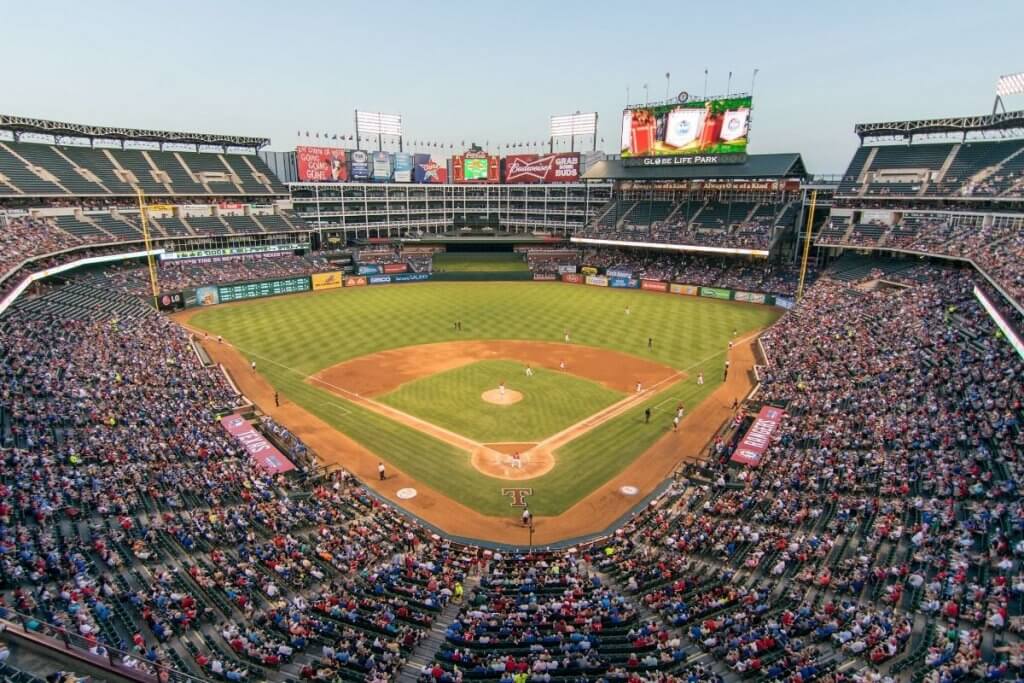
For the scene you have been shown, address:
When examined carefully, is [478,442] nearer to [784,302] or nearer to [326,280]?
[784,302]

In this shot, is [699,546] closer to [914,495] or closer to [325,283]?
[914,495]

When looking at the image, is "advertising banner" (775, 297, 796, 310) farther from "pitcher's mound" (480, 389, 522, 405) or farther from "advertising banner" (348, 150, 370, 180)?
"advertising banner" (348, 150, 370, 180)

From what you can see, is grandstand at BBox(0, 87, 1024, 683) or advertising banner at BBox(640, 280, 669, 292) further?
advertising banner at BBox(640, 280, 669, 292)

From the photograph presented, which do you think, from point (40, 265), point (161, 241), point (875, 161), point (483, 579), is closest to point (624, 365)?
point (483, 579)

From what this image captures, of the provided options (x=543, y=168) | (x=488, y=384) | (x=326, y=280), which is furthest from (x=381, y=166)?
(x=488, y=384)

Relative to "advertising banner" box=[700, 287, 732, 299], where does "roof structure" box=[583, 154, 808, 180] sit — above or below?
above

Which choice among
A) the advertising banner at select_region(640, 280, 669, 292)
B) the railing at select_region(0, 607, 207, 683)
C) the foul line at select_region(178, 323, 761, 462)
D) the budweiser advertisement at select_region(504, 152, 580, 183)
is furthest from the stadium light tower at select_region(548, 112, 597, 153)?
the railing at select_region(0, 607, 207, 683)
